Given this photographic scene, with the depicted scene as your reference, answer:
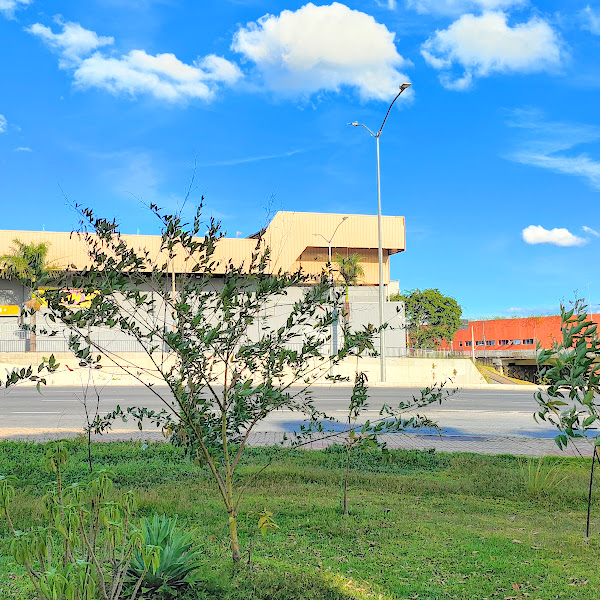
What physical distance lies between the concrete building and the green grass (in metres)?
22.2

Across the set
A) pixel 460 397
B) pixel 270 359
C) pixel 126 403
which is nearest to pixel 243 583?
pixel 270 359

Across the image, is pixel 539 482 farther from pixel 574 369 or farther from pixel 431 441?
pixel 574 369

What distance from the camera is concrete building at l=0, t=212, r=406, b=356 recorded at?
37125mm

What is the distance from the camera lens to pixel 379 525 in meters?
5.18

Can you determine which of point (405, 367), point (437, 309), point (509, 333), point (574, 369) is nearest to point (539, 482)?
point (574, 369)

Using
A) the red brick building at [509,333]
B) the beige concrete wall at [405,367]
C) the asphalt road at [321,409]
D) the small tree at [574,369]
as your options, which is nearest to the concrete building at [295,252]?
the beige concrete wall at [405,367]

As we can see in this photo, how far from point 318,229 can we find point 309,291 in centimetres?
4607

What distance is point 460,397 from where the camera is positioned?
21.6 m

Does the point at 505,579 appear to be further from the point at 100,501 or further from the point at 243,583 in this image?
the point at 100,501

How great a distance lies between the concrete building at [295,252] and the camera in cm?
3712

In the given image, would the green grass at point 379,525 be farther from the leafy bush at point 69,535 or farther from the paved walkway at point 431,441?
the paved walkway at point 431,441

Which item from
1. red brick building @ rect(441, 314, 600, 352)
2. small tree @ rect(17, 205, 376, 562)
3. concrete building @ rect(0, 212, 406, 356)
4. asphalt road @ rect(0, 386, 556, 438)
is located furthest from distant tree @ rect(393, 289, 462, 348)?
small tree @ rect(17, 205, 376, 562)

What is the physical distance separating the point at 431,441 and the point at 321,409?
5.00 meters

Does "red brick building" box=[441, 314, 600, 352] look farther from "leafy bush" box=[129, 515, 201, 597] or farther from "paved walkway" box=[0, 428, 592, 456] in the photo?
"leafy bush" box=[129, 515, 201, 597]
